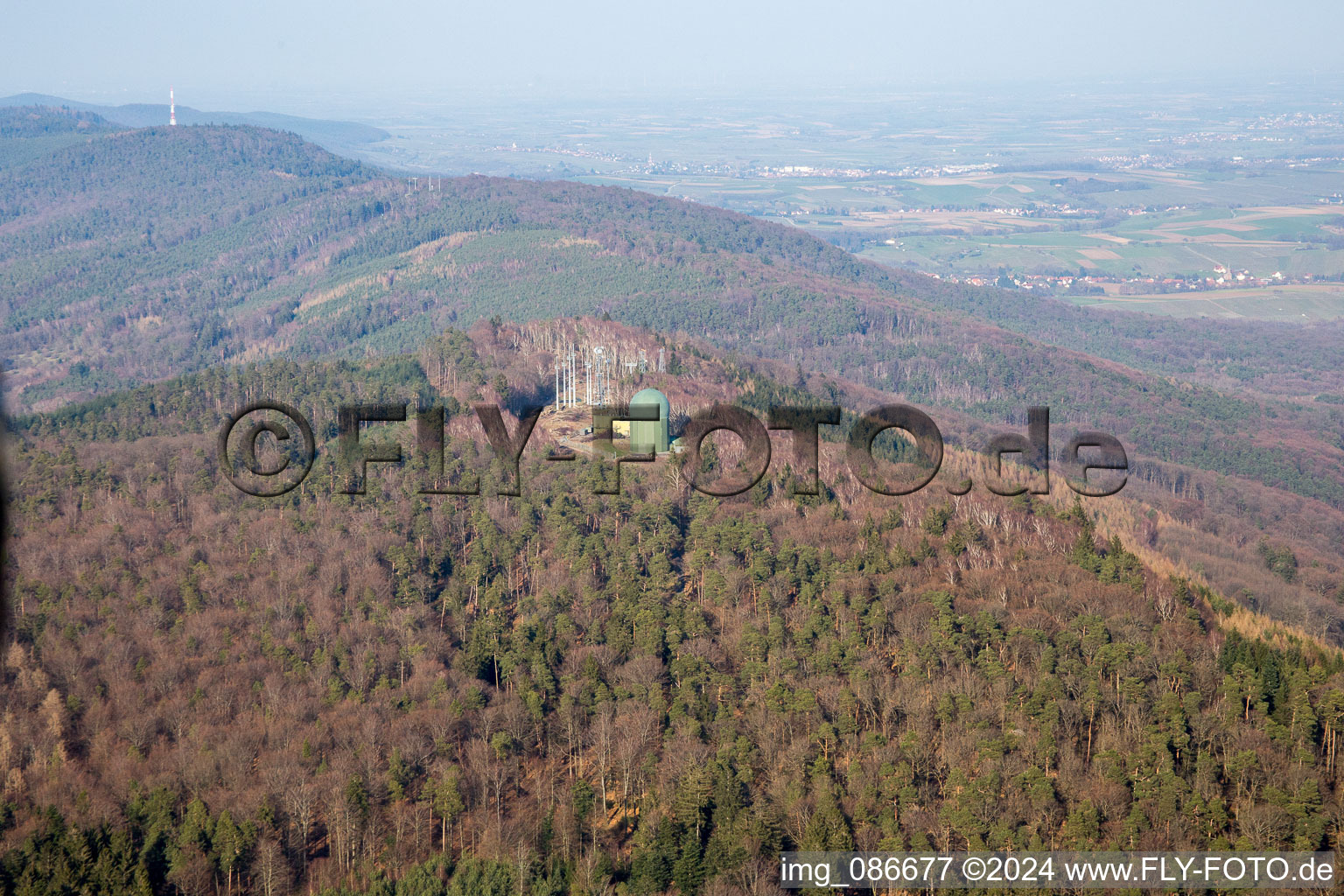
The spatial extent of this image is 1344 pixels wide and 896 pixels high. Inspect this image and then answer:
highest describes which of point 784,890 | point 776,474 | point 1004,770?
point 776,474

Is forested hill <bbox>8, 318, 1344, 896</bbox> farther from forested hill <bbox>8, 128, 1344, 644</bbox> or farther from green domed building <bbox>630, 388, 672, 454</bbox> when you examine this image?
forested hill <bbox>8, 128, 1344, 644</bbox>

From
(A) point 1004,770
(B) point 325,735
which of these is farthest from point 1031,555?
(B) point 325,735

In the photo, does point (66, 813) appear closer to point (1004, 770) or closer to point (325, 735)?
point (325, 735)
